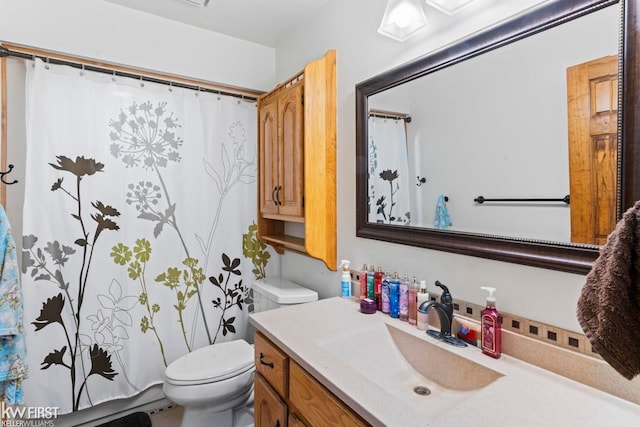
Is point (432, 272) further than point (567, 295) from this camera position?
Yes

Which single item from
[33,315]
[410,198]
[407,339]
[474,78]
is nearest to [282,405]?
[407,339]

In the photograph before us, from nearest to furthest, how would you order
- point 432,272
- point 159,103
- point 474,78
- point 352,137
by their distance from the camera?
1. point 474,78
2. point 432,272
3. point 352,137
4. point 159,103

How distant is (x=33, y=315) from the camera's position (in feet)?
5.56

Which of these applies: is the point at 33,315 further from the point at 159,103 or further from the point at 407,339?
the point at 407,339

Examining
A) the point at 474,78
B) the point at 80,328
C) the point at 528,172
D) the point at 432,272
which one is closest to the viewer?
the point at 528,172

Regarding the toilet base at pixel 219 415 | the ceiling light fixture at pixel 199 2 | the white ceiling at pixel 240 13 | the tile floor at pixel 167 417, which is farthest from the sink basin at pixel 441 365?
the ceiling light fixture at pixel 199 2

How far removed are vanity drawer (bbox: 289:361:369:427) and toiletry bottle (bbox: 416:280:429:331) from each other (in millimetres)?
462

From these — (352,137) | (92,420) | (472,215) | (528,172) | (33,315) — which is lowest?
(92,420)

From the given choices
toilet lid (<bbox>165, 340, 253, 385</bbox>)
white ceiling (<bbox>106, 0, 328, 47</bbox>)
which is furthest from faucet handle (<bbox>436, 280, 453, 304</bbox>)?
white ceiling (<bbox>106, 0, 328, 47</bbox>)

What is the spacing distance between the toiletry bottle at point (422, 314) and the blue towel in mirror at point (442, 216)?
0.75 feet

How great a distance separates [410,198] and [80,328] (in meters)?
1.92

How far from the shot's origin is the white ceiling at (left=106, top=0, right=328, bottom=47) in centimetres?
186

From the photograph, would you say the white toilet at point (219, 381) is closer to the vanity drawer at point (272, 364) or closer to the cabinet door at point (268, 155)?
the vanity drawer at point (272, 364)

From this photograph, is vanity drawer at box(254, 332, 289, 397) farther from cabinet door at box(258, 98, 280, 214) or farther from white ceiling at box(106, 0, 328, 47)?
white ceiling at box(106, 0, 328, 47)
